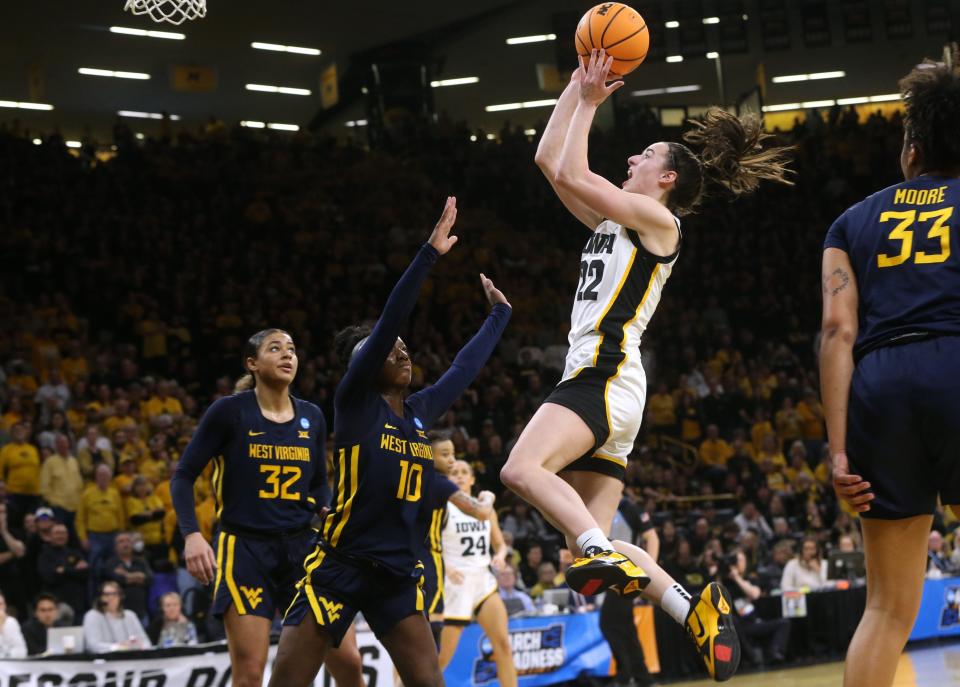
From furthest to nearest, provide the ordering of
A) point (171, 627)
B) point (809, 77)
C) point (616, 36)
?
point (809, 77), point (171, 627), point (616, 36)

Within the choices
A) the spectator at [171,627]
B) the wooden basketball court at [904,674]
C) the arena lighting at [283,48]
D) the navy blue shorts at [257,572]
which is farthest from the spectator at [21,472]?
the arena lighting at [283,48]

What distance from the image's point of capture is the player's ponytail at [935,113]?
13.1ft

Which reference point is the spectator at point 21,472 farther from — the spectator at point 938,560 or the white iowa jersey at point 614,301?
the spectator at point 938,560

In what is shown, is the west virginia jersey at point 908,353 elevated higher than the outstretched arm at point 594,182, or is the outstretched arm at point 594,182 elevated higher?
the outstretched arm at point 594,182

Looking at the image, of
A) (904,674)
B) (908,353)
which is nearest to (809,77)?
(904,674)

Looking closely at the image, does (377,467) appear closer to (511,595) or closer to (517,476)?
(517,476)

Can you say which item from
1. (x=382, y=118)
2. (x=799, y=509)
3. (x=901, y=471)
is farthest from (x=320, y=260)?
(x=901, y=471)

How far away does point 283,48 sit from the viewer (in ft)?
73.9

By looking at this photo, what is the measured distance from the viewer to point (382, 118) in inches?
920

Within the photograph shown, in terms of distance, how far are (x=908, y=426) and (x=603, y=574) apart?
1.23 metres

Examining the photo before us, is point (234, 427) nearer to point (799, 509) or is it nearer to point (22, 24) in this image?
point (799, 509)

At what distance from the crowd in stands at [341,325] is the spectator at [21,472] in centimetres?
2

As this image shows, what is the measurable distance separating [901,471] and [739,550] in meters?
10.5

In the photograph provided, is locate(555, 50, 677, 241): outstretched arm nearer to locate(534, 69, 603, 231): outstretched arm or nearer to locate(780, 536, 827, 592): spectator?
locate(534, 69, 603, 231): outstretched arm
